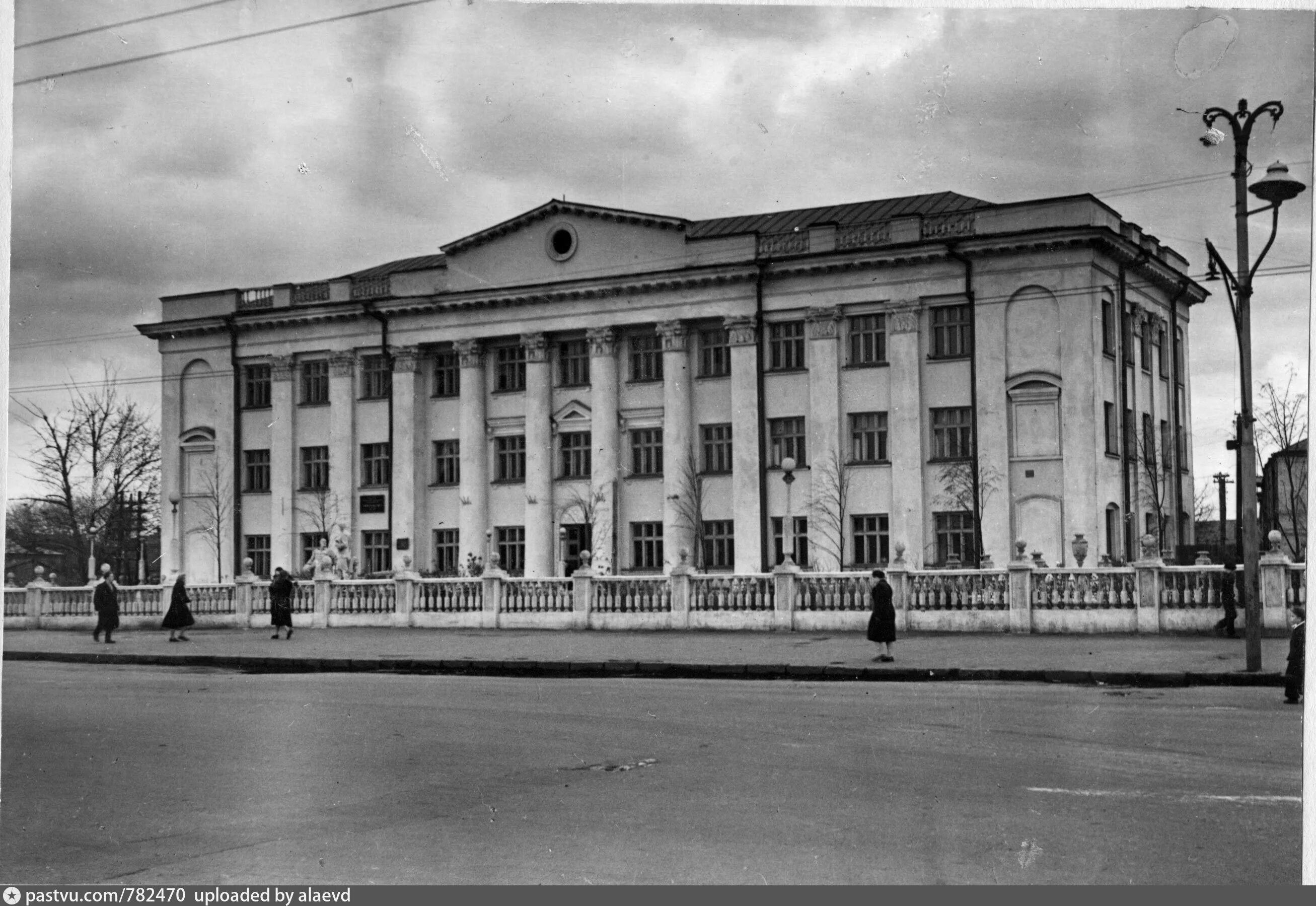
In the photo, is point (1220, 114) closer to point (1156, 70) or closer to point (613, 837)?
point (1156, 70)

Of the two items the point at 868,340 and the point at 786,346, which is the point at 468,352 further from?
the point at 868,340

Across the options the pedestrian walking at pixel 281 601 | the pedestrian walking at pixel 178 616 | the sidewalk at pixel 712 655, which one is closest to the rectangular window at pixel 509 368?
the pedestrian walking at pixel 281 601

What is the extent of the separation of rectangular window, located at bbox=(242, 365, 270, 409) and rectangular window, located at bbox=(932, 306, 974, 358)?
2033 centimetres

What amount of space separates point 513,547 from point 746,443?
929cm

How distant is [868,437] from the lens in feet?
133

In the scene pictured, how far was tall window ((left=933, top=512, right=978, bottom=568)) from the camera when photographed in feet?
126

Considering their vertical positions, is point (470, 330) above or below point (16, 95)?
above

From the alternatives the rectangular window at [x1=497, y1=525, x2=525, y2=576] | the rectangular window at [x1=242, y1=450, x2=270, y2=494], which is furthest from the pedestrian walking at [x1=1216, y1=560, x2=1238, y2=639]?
the rectangular window at [x1=497, y1=525, x2=525, y2=576]

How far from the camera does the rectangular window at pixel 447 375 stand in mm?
45250

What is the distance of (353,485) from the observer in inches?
1724

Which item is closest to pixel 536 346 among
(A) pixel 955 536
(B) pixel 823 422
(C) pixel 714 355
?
(C) pixel 714 355

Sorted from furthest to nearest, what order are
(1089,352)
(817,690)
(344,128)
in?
(1089,352), (817,690), (344,128)
